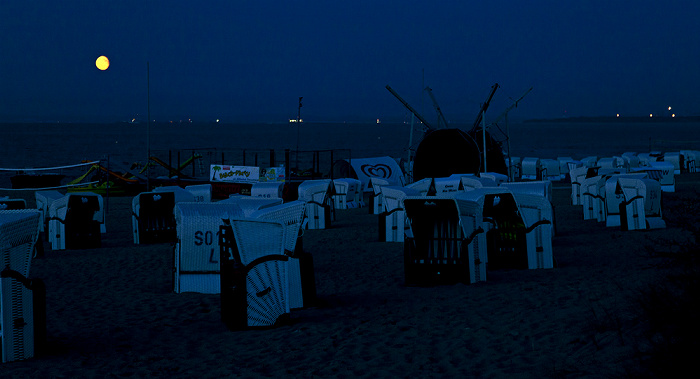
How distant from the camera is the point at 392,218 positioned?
16.8 m

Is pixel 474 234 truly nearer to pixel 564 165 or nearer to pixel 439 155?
pixel 439 155

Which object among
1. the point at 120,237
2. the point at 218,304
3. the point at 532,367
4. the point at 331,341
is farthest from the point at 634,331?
the point at 120,237

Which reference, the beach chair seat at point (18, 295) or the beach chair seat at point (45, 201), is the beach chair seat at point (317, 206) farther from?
the beach chair seat at point (18, 295)

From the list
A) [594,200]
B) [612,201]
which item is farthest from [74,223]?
[594,200]

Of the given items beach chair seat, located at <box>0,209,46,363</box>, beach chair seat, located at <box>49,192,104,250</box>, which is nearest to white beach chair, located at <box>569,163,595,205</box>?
beach chair seat, located at <box>49,192,104,250</box>

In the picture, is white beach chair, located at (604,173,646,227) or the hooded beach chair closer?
the hooded beach chair

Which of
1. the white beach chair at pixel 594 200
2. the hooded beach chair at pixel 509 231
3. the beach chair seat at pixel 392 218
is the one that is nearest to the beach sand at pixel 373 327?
the hooded beach chair at pixel 509 231

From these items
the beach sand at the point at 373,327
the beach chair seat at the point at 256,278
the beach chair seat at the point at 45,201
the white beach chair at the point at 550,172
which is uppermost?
the white beach chair at the point at 550,172

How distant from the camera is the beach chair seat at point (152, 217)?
17.5m

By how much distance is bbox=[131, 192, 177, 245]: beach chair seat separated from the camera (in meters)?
17.5

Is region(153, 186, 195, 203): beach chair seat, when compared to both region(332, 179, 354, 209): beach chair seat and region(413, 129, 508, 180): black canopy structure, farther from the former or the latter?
region(413, 129, 508, 180): black canopy structure

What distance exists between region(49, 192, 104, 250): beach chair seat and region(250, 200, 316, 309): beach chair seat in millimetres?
8933

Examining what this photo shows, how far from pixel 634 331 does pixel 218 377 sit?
3.65 meters

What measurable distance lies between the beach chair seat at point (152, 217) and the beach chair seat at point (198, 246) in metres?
6.80
